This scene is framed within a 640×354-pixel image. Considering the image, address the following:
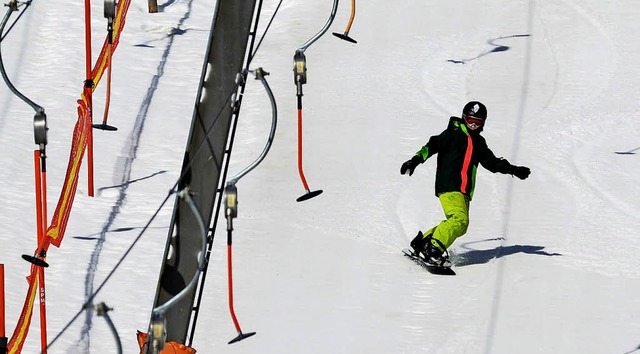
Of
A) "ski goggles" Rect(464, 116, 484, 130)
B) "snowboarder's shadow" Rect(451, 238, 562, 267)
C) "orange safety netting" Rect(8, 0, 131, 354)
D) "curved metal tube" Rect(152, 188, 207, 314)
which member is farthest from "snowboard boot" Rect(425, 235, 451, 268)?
"curved metal tube" Rect(152, 188, 207, 314)

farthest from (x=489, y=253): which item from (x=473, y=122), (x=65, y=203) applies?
(x=65, y=203)

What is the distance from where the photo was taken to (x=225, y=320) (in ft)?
34.1

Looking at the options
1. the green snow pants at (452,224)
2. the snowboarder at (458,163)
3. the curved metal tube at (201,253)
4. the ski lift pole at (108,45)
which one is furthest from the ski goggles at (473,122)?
the curved metal tube at (201,253)

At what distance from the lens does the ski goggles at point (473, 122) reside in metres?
11.5

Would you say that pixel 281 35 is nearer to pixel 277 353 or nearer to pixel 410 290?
pixel 410 290

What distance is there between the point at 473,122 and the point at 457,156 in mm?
→ 266

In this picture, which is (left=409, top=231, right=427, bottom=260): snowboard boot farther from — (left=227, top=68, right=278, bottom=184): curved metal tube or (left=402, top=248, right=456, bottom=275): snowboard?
(left=227, top=68, right=278, bottom=184): curved metal tube

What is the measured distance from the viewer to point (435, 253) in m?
11.3

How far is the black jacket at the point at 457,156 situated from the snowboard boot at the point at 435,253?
42cm

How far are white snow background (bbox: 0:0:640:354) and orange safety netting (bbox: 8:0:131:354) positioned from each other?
0.42 metres

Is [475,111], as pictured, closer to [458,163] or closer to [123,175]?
[458,163]

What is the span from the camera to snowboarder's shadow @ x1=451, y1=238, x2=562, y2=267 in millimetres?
11648

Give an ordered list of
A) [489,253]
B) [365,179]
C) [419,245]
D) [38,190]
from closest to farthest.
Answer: [38,190] → [419,245] → [489,253] → [365,179]

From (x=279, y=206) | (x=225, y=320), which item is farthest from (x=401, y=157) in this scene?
(x=225, y=320)
